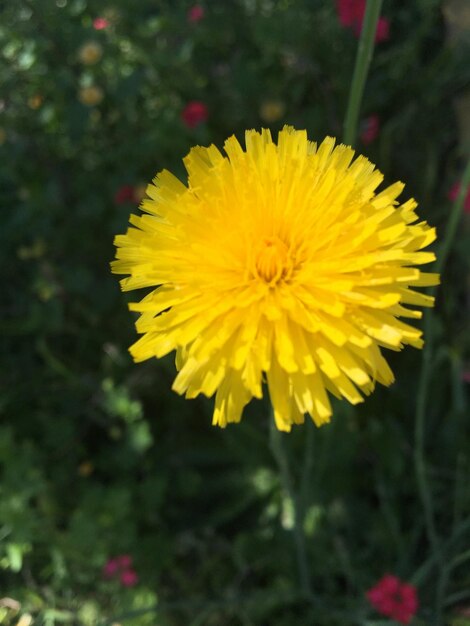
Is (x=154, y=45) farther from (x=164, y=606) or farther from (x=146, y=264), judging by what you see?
(x=164, y=606)

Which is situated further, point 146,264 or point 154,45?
point 154,45

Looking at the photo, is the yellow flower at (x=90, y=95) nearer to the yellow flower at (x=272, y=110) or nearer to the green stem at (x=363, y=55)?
the yellow flower at (x=272, y=110)

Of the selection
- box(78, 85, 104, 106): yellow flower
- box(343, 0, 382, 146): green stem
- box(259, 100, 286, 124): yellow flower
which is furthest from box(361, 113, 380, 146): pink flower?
box(343, 0, 382, 146): green stem

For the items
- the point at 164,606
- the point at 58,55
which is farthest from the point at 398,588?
the point at 58,55

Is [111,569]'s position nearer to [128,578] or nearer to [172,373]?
[128,578]

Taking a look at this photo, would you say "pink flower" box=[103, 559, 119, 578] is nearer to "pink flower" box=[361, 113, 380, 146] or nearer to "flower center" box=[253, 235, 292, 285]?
"flower center" box=[253, 235, 292, 285]

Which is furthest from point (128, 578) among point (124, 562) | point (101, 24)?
point (101, 24)

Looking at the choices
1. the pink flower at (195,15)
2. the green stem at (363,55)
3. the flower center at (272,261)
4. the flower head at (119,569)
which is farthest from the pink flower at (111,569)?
the pink flower at (195,15)

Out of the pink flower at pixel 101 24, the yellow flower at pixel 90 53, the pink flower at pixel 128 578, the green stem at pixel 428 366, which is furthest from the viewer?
the pink flower at pixel 101 24
